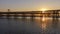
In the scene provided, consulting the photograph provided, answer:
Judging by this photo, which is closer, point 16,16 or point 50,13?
point 50,13

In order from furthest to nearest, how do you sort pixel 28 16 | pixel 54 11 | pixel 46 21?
pixel 46 21
pixel 28 16
pixel 54 11

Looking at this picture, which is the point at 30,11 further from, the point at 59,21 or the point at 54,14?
the point at 59,21

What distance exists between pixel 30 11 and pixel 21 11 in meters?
0.32

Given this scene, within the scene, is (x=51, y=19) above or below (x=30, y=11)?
below

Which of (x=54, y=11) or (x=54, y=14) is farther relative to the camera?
(x=54, y=14)

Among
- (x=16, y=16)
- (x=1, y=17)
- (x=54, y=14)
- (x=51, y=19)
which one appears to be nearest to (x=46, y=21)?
(x=51, y=19)

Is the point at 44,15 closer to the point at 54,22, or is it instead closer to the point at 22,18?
the point at 54,22

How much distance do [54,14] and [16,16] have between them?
1487 mm

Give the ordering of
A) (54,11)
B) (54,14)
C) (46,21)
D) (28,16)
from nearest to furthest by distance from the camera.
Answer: (54,11) → (54,14) → (28,16) → (46,21)

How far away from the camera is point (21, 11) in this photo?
480 cm

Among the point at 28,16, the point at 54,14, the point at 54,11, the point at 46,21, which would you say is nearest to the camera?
the point at 54,11

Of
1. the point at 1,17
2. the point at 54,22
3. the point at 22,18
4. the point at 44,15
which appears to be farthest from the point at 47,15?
the point at 1,17

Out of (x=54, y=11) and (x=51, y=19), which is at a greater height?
(x=54, y=11)

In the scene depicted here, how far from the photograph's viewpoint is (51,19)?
5453mm
